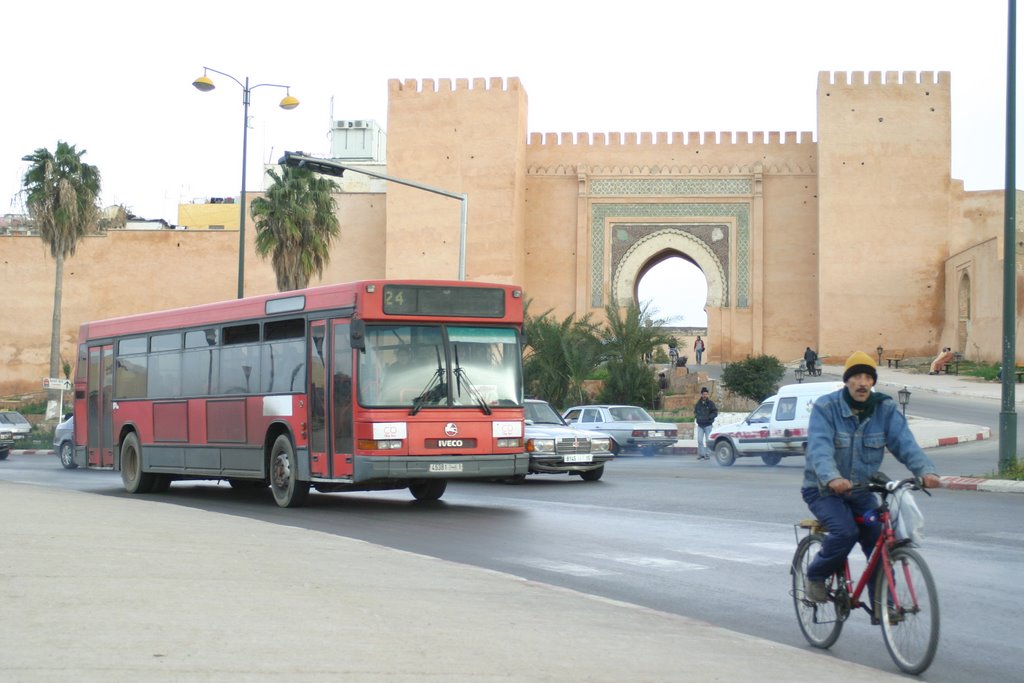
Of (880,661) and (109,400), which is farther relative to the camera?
(109,400)

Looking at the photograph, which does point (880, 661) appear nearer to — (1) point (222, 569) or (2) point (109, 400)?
(1) point (222, 569)

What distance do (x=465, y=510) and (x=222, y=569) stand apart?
6.94m

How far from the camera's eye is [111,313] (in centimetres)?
5481

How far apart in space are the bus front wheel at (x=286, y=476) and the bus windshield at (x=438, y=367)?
5.02 ft

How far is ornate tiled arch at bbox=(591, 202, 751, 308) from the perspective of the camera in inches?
1978

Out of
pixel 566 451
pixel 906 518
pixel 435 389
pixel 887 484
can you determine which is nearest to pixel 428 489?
pixel 435 389

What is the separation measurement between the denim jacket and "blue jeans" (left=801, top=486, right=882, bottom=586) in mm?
81

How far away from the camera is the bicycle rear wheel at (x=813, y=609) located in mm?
6395

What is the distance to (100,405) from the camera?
18.6 metres

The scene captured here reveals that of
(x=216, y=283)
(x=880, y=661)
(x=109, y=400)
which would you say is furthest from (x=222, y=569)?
(x=216, y=283)

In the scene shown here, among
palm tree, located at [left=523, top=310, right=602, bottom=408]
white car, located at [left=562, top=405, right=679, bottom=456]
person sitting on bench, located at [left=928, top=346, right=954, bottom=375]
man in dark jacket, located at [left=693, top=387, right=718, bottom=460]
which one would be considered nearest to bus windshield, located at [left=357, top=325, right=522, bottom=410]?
man in dark jacket, located at [left=693, top=387, right=718, bottom=460]

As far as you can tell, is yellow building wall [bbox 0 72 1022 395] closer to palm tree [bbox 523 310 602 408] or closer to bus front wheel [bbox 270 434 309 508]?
palm tree [bbox 523 310 602 408]

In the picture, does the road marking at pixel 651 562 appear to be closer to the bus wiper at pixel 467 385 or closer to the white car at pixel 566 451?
the bus wiper at pixel 467 385

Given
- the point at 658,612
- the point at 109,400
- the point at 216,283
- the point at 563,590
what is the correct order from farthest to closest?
the point at 216,283 < the point at 109,400 < the point at 563,590 < the point at 658,612
